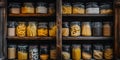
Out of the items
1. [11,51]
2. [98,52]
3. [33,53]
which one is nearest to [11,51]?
[11,51]

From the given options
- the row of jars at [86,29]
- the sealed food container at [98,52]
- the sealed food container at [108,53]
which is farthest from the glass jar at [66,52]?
the sealed food container at [108,53]

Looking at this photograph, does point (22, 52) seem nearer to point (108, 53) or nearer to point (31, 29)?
point (31, 29)

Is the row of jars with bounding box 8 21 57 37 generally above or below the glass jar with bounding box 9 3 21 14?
below

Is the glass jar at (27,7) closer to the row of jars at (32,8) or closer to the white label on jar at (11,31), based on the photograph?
the row of jars at (32,8)

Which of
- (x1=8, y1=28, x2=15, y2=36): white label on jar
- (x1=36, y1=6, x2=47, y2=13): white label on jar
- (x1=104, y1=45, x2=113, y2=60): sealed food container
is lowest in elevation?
(x1=104, y1=45, x2=113, y2=60): sealed food container

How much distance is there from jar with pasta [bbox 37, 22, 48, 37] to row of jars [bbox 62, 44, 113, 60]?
225mm

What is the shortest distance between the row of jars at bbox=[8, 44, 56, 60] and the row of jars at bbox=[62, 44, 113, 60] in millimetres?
126

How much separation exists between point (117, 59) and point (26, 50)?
86cm

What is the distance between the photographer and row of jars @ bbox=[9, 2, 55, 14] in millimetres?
2420

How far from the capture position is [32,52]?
243cm

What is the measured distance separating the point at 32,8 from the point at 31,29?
201 millimetres

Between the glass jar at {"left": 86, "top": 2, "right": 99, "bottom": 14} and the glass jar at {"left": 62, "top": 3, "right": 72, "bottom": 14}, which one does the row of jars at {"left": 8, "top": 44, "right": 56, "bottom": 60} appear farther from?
the glass jar at {"left": 86, "top": 2, "right": 99, "bottom": 14}

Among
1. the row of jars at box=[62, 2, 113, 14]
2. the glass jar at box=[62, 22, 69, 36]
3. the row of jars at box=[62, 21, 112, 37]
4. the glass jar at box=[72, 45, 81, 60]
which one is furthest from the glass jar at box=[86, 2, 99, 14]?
the glass jar at box=[72, 45, 81, 60]

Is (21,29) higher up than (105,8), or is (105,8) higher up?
(105,8)
